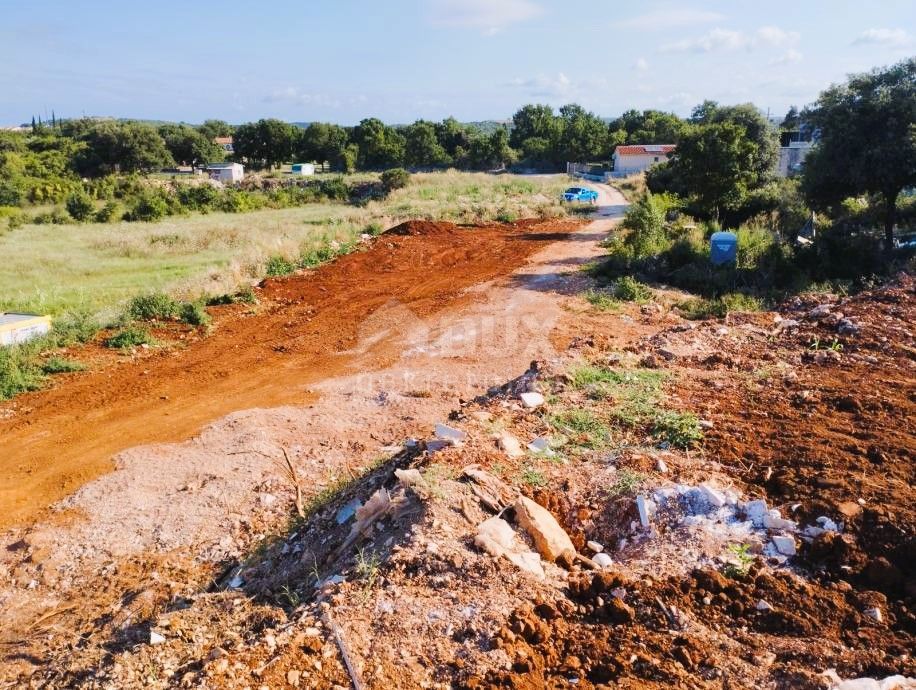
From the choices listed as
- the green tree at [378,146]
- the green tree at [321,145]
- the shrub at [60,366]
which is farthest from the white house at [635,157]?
the shrub at [60,366]

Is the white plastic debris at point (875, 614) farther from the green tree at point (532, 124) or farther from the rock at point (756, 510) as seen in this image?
the green tree at point (532, 124)

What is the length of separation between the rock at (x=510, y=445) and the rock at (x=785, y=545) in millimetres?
2007

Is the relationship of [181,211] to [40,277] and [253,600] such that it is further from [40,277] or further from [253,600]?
[253,600]

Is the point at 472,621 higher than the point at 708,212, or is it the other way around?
the point at 708,212

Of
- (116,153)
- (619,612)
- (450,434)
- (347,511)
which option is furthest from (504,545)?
(116,153)

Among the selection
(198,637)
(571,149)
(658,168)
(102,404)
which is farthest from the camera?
(571,149)

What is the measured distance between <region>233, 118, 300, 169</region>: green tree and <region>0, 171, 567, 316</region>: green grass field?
3354 cm

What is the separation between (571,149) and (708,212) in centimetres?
4615

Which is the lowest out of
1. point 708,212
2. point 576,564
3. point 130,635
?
point 130,635

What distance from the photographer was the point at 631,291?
13078mm

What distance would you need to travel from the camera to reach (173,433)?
7.96 meters

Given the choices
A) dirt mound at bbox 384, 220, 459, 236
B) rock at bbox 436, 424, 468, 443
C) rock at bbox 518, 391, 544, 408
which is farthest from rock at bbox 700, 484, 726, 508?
dirt mound at bbox 384, 220, 459, 236

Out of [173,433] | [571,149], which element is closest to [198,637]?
[173,433]

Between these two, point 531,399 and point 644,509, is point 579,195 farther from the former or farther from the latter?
point 644,509
